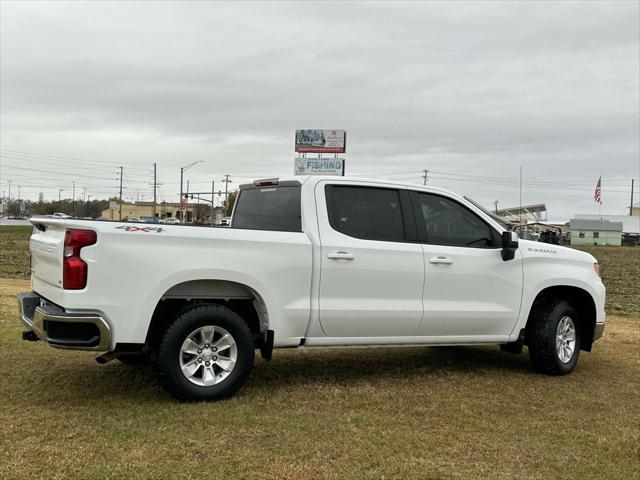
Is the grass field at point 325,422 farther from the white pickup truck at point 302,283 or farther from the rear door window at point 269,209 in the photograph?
the rear door window at point 269,209

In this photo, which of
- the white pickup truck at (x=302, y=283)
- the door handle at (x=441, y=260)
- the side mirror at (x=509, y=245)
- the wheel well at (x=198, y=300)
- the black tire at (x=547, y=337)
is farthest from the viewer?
the black tire at (x=547, y=337)

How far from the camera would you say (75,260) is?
15.0ft

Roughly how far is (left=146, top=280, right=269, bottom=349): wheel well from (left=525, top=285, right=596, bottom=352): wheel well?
2.98 metres

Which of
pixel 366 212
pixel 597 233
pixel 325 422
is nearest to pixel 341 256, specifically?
pixel 366 212

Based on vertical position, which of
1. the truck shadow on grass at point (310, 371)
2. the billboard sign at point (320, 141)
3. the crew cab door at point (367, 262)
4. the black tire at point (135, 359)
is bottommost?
the truck shadow on grass at point (310, 371)

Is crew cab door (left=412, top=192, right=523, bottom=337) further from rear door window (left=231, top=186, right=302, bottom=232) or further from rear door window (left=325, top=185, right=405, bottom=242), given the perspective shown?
rear door window (left=231, top=186, right=302, bottom=232)

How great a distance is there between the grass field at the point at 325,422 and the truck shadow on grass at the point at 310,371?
2 centimetres

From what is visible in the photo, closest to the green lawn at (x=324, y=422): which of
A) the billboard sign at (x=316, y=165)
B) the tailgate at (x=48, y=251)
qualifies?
the tailgate at (x=48, y=251)

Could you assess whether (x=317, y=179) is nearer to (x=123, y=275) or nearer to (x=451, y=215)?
(x=451, y=215)

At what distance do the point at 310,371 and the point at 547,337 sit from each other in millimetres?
2441

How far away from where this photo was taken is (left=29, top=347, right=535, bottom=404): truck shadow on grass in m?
5.32

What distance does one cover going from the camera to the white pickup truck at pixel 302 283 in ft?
15.3

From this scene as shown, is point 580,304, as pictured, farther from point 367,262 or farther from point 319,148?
point 319,148

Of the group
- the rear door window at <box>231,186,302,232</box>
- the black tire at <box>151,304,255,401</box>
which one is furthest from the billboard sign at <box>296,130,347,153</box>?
the black tire at <box>151,304,255,401</box>
